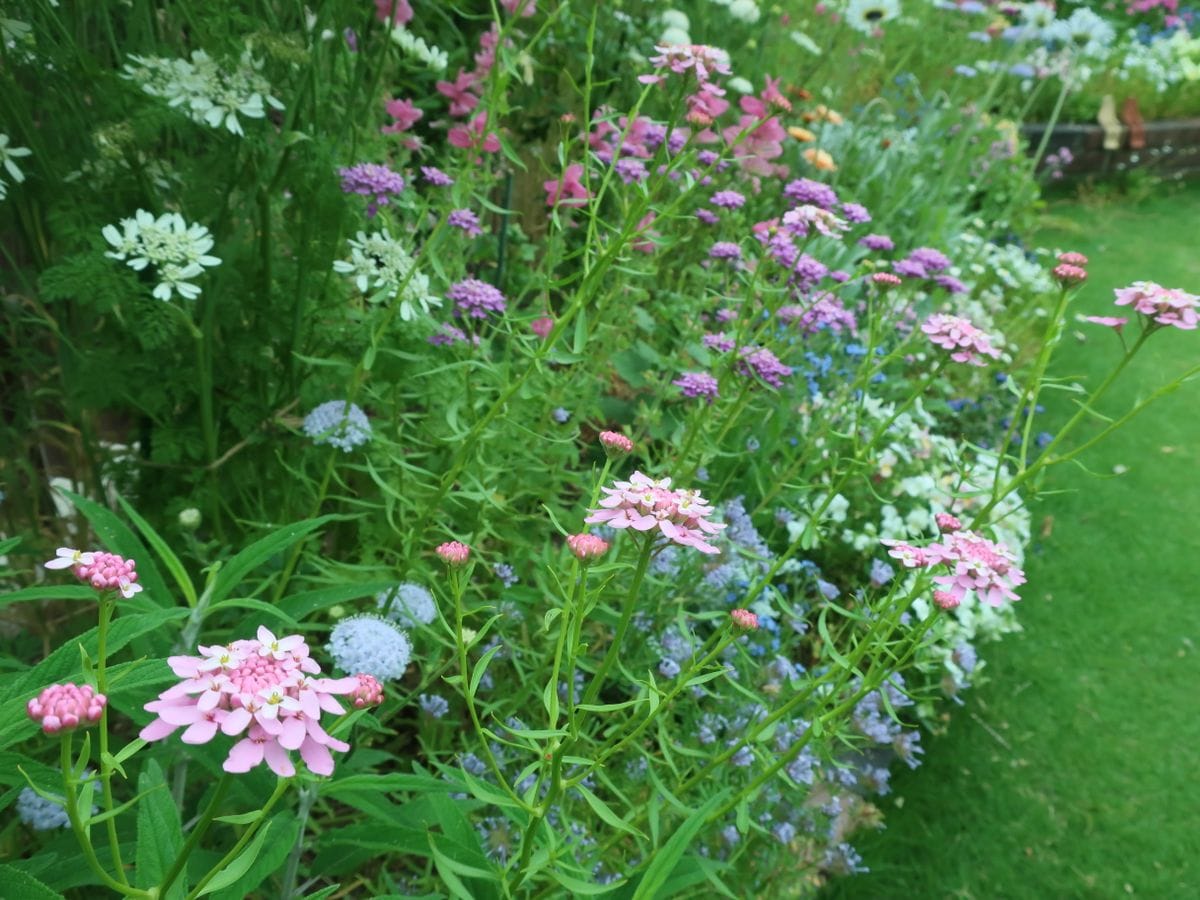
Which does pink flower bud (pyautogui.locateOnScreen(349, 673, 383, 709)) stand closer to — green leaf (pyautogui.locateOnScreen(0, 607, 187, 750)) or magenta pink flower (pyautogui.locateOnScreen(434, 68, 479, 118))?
green leaf (pyautogui.locateOnScreen(0, 607, 187, 750))

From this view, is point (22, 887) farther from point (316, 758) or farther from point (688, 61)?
point (688, 61)

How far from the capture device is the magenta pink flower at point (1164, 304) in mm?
1240

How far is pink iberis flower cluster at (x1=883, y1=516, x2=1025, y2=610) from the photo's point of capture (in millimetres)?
1076

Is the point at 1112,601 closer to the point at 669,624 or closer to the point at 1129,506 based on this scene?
the point at 1129,506

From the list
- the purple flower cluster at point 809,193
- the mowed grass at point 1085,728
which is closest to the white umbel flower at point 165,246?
the purple flower cluster at point 809,193

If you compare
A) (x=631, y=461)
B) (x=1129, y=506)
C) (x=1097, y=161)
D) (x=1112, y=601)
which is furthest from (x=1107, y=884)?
(x=1097, y=161)

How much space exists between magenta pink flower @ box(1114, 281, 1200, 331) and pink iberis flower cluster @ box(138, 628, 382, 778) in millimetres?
1081

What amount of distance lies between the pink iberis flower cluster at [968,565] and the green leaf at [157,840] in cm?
77

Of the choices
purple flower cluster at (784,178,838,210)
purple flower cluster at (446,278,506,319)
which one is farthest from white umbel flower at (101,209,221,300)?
purple flower cluster at (784,178,838,210)

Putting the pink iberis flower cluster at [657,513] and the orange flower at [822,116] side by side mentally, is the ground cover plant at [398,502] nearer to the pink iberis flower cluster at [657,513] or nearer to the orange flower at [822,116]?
the pink iberis flower cluster at [657,513]

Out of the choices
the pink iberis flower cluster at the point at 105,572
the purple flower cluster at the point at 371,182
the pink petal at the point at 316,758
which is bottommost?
the purple flower cluster at the point at 371,182

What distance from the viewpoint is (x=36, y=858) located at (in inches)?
37.0

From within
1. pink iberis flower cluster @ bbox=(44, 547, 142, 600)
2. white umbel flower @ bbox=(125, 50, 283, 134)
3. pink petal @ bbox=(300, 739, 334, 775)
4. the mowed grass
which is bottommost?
the mowed grass

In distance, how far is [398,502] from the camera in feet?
5.76
